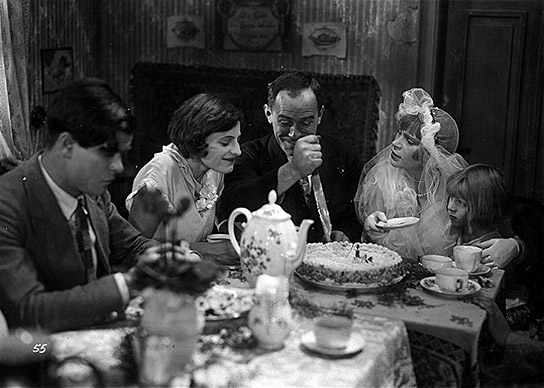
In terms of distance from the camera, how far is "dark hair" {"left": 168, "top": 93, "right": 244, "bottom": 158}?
9.61ft

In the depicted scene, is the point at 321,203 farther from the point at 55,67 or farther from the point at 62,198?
the point at 55,67

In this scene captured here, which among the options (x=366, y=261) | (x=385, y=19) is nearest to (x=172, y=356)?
(x=366, y=261)

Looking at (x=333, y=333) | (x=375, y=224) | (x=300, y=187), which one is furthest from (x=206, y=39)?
(x=333, y=333)

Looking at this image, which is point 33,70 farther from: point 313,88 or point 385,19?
point 385,19

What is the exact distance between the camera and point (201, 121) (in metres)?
2.93

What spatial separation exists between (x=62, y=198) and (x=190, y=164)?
0.92 meters

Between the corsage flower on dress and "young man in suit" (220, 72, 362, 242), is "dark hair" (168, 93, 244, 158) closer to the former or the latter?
the corsage flower on dress

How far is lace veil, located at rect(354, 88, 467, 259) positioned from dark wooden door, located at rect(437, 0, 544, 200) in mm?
936

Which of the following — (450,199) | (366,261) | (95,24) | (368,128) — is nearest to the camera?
(366,261)

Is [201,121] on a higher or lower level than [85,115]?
lower

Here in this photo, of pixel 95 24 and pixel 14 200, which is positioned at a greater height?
pixel 95 24

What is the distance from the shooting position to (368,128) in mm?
4434

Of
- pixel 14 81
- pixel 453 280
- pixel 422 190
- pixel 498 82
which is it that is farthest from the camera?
pixel 498 82

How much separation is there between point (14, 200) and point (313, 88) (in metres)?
1.65
